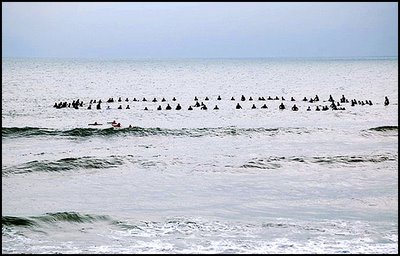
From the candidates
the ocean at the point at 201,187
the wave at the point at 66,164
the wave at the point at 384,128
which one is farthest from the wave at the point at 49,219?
the wave at the point at 384,128

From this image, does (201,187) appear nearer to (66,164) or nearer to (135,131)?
(66,164)

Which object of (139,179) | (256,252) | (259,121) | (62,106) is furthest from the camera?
(62,106)

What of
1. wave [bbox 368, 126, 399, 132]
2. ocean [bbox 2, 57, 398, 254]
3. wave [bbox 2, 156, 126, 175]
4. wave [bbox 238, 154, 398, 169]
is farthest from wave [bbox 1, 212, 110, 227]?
wave [bbox 368, 126, 399, 132]

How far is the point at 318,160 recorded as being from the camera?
24781 mm

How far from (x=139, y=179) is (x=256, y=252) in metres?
9.79

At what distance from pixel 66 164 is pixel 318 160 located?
12.4m

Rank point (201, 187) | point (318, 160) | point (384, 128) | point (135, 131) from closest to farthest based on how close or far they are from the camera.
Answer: point (201, 187)
point (318, 160)
point (135, 131)
point (384, 128)

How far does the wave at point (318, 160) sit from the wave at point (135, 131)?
8663 millimetres

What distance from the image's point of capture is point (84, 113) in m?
45.6

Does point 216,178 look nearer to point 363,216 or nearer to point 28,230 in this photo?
point 363,216

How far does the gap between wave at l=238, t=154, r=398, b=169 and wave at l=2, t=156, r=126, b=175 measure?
654cm

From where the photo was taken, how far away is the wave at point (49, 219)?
566 inches

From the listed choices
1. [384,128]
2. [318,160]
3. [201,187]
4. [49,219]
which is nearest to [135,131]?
[318,160]

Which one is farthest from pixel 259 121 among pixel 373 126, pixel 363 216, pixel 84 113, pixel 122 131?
pixel 363 216
